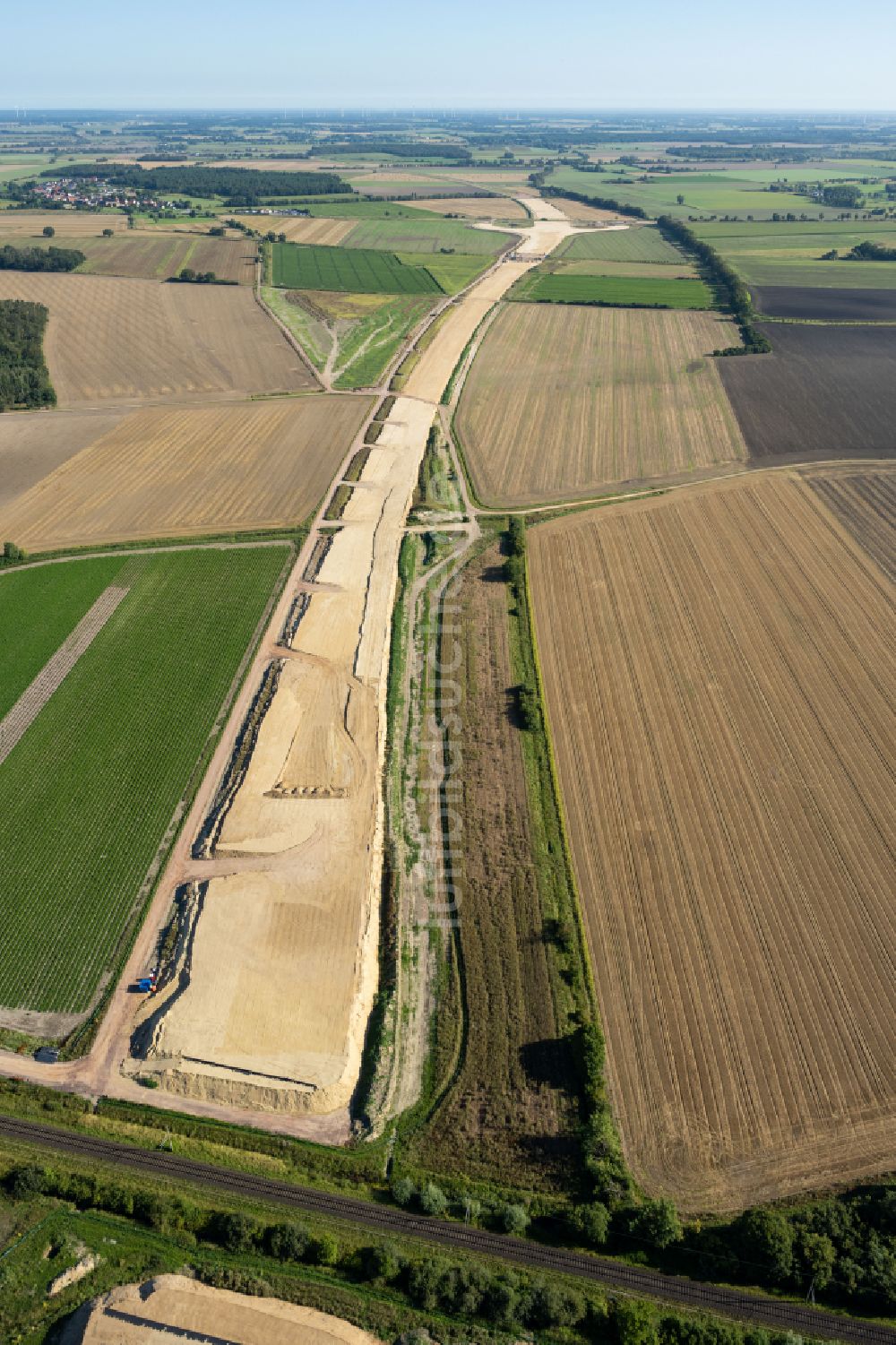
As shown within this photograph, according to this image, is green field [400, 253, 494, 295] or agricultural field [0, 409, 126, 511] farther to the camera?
green field [400, 253, 494, 295]

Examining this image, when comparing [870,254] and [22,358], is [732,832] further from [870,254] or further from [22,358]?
[870,254]

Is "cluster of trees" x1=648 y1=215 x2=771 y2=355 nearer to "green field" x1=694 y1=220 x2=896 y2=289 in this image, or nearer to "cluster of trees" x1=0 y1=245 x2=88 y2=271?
"green field" x1=694 y1=220 x2=896 y2=289

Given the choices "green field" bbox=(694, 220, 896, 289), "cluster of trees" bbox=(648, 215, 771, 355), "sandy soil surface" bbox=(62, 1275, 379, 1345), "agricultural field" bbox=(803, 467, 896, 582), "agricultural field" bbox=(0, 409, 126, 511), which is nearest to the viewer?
"sandy soil surface" bbox=(62, 1275, 379, 1345)

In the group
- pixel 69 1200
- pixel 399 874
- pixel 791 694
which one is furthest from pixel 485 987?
pixel 791 694

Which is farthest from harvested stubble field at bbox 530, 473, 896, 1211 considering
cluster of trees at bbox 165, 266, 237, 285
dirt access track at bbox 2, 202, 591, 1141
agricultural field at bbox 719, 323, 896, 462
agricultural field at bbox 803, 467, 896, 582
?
cluster of trees at bbox 165, 266, 237, 285

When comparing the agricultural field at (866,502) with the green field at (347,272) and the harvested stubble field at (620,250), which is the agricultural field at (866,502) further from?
the harvested stubble field at (620,250)

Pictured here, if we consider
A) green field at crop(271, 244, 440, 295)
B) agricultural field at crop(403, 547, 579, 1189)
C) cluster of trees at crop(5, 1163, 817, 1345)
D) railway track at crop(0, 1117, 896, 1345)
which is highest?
green field at crop(271, 244, 440, 295)
